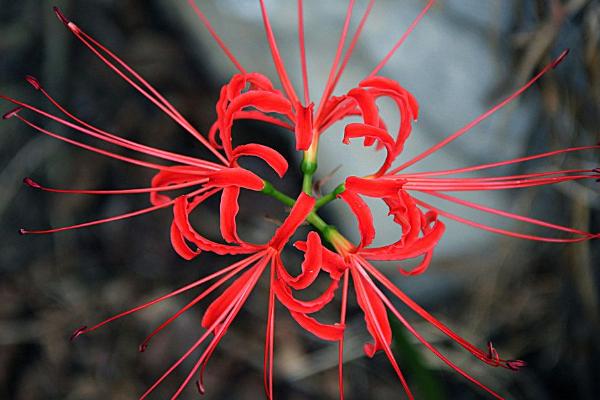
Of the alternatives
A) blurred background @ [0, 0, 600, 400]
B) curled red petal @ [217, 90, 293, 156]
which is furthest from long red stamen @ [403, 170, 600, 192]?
blurred background @ [0, 0, 600, 400]

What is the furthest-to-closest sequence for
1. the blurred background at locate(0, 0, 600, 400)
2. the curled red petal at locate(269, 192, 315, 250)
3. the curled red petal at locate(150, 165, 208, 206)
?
the blurred background at locate(0, 0, 600, 400), the curled red petal at locate(150, 165, 208, 206), the curled red petal at locate(269, 192, 315, 250)

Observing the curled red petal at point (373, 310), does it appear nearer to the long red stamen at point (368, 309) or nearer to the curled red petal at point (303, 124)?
the long red stamen at point (368, 309)

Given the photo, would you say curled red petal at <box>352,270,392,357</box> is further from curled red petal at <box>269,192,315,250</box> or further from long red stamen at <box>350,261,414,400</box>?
curled red petal at <box>269,192,315,250</box>

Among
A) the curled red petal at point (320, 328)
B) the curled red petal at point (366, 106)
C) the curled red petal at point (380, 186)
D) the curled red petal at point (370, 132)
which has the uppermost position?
the curled red petal at point (366, 106)

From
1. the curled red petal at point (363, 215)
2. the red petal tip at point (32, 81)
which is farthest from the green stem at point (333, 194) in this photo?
the red petal tip at point (32, 81)

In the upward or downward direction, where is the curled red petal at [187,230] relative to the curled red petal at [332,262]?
downward

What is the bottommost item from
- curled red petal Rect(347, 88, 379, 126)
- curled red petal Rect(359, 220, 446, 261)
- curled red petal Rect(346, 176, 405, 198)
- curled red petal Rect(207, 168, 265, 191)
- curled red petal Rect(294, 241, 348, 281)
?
curled red petal Rect(294, 241, 348, 281)

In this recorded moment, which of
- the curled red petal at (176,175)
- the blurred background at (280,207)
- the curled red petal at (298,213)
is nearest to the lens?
the curled red petal at (298,213)
